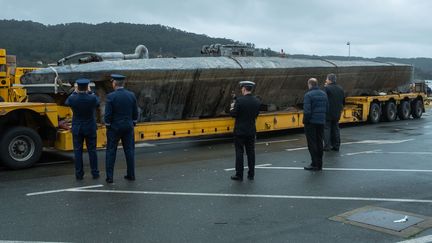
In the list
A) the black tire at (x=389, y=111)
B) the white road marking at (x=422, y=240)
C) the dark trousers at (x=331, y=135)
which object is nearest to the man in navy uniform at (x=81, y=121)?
the white road marking at (x=422, y=240)

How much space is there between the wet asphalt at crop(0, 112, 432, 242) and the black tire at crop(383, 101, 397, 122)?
913 centimetres

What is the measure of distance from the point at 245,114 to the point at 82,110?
271 cm

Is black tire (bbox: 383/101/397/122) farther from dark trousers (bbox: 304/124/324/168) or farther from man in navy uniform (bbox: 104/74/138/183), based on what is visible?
man in navy uniform (bbox: 104/74/138/183)

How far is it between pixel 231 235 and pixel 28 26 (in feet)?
118

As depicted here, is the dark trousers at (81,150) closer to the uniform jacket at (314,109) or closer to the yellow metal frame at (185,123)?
the yellow metal frame at (185,123)

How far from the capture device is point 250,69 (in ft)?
50.2

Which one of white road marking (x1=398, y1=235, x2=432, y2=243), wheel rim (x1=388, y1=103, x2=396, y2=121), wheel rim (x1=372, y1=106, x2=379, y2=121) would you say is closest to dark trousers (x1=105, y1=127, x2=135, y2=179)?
white road marking (x1=398, y1=235, x2=432, y2=243)

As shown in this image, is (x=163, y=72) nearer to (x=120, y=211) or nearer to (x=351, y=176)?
(x=351, y=176)

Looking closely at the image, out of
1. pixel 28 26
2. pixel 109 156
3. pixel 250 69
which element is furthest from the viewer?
pixel 28 26

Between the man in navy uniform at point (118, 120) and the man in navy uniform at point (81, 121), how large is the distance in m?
0.40

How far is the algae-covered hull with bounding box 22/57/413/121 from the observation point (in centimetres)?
1216

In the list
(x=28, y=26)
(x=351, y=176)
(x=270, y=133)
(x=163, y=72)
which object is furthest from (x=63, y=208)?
(x=28, y=26)

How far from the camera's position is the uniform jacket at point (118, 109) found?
330 inches

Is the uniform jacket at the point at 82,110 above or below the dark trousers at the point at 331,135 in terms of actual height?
above
